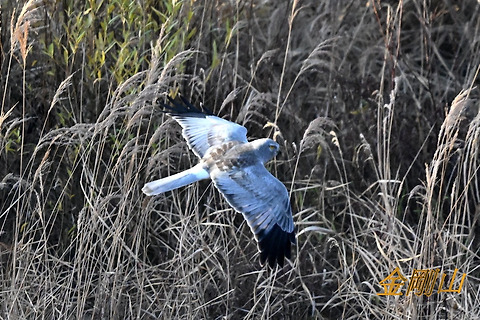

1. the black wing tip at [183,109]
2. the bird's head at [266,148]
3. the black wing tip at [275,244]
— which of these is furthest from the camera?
the black wing tip at [183,109]

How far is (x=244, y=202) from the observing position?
3.70 m

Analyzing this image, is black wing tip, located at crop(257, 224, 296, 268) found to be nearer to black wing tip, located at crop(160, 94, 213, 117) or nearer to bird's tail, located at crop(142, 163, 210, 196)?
bird's tail, located at crop(142, 163, 210, 196)

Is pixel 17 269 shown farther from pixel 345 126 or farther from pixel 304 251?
pixel 345 126

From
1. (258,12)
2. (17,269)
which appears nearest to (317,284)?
(17,269)

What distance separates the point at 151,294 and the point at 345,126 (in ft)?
5.21

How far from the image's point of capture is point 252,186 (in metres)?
3.75

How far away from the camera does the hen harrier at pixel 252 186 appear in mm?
3598

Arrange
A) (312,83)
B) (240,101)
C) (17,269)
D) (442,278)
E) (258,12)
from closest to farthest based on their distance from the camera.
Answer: (442,278)
(17,269)
(240,101)
(312,83)
(258,12)

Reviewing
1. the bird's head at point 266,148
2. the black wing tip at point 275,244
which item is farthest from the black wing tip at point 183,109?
the black wing tip at point 275,244

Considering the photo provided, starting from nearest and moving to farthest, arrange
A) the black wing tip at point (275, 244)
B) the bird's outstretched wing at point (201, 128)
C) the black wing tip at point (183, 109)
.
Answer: the black wing tip at point (275, 244)
the bird's outstretched wing at point (201, 128)
the black wing tip at point (183, 109)

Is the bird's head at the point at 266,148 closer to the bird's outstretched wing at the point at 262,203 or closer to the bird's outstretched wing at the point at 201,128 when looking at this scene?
the bird's outstretched wing at the point at 262,203

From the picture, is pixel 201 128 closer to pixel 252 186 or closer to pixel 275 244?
pixel 252 186

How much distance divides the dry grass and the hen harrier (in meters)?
0.14

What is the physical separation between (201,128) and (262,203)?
26.5 inches
